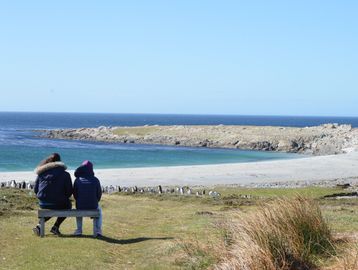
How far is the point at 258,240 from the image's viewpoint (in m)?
9.98

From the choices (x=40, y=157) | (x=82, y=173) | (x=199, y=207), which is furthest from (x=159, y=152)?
(x=82, y=173)

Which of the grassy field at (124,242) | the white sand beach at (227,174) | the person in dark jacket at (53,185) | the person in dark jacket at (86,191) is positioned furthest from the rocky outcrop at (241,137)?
the person in dark jacket at (53,185)

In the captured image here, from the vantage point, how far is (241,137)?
11119 centimetres

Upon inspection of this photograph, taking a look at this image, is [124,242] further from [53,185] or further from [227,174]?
[227,174]

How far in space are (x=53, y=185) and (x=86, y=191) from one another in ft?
2.62

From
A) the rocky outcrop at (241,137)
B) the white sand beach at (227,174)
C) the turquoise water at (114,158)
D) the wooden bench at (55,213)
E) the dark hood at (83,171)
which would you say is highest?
the dark hood at (83,171)

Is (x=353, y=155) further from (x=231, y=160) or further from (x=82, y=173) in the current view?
(x=82, y=173)

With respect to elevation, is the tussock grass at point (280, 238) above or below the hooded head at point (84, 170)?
below

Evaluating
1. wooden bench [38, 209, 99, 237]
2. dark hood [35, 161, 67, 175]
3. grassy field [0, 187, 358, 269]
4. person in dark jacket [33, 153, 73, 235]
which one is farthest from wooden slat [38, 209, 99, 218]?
dark hood [35, 161, 67, 175]

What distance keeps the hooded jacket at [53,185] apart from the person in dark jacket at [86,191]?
258mm

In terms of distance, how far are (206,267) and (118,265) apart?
198 cm

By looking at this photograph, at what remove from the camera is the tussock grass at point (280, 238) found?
31.2ft

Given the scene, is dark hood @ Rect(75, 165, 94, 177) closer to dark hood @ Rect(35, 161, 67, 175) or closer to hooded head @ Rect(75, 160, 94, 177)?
hooded head @ Rect(75, 160, 94, 177)

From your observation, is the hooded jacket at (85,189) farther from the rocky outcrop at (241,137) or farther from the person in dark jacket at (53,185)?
the rocky outcrop at (241,137)
